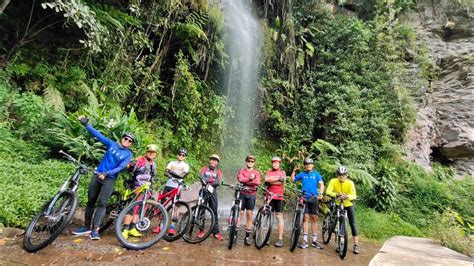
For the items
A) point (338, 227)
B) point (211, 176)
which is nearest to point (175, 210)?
point (211, 176)

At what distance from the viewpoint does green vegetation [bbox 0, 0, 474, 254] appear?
693cm

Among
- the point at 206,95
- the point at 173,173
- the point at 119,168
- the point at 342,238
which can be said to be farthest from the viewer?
the point at 206,95

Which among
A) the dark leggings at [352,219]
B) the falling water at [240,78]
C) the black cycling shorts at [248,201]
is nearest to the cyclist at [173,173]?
the black cycling shorts at [248,201]

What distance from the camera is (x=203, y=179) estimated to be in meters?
5.88

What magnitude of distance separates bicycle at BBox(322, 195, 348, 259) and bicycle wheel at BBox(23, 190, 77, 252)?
4.42 m

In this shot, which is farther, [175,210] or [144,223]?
[175,210]

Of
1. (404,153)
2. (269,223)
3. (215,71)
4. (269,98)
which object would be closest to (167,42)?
(215,71)

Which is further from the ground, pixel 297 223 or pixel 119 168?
pixel 119 168

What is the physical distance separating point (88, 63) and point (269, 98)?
7.13 metres

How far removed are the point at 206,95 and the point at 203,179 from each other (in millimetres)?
6465

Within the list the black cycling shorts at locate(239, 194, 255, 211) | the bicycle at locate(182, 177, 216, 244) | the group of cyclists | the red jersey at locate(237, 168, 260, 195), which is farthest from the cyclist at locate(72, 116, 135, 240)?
the black cycling shorts at locate(239, 194, 255, 211)

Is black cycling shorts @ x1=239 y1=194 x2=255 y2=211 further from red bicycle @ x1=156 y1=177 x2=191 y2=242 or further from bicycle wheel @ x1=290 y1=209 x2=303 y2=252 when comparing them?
red bicycle @ x1=156 y1=177 x2=191 y2=242

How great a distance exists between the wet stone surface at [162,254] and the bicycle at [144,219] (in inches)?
6.0

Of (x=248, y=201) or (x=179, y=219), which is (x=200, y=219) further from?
(x=248, y=201)
